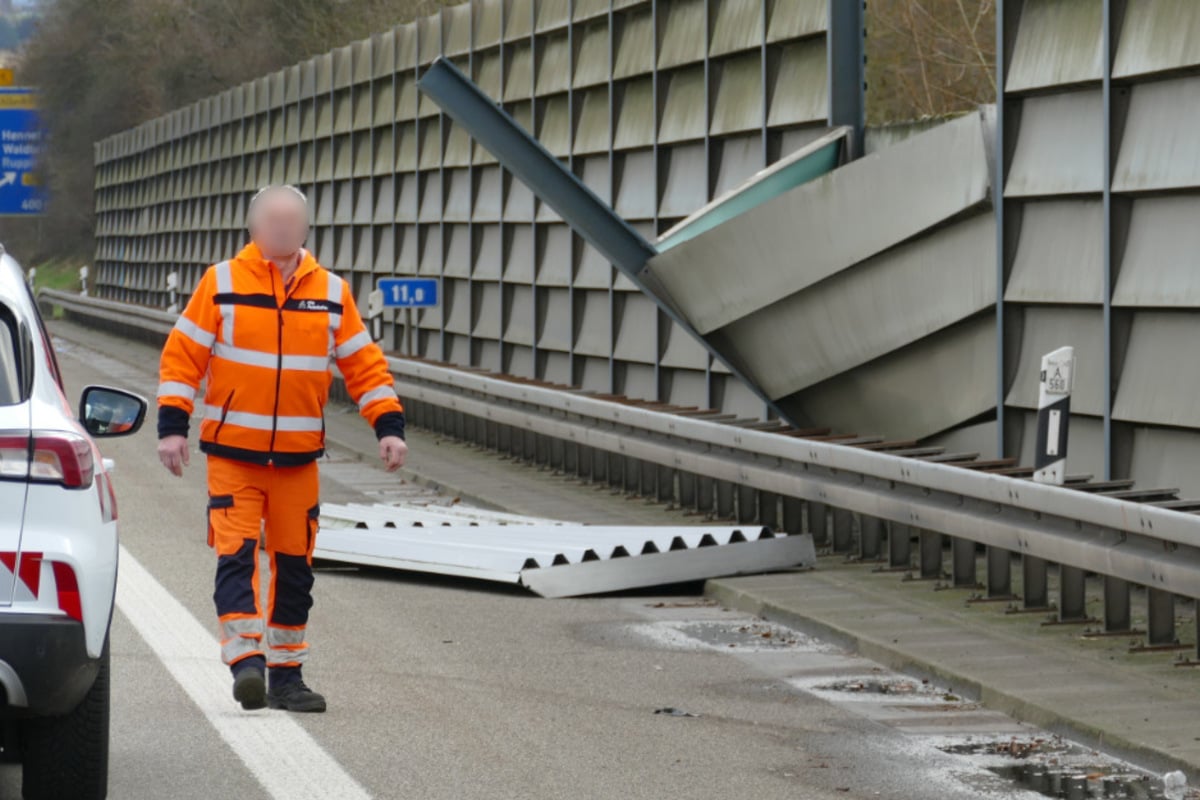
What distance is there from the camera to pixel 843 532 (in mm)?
12664

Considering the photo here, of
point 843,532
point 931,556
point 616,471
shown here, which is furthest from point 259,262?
point 616,471

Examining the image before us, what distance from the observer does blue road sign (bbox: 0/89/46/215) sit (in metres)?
64.8

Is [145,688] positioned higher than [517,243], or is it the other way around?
[517,243]

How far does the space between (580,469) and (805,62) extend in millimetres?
3777

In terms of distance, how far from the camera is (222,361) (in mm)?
7785

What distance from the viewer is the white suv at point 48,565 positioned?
5.77 m

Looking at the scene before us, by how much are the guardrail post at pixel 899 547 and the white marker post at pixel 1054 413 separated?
142 centimetres

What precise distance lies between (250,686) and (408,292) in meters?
17.3

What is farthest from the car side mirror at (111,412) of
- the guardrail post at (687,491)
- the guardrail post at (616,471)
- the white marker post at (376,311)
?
the white marker post at (376,311)

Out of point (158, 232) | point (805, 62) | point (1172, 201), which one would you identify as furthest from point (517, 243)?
point (158, 232)

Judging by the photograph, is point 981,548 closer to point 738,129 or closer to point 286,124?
point 738,129

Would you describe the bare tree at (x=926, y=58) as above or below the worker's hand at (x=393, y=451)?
above

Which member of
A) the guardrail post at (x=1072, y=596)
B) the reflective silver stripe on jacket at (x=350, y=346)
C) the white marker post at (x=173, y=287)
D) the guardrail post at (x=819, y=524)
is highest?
the white marker post at (x=173, y=287)

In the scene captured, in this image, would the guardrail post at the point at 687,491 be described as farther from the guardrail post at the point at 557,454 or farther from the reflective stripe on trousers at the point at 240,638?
the reflective stripe on trousers at the point at 240,638
